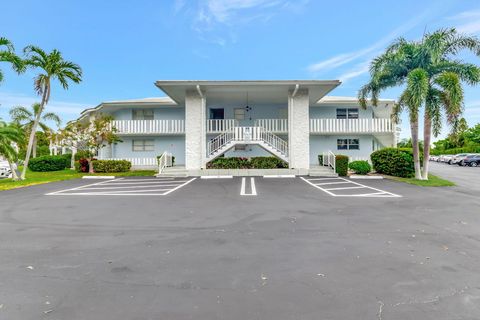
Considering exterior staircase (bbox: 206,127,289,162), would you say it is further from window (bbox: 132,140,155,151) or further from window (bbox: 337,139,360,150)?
window (bbox: 132,140,155,151)

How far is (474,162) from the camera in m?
27.8

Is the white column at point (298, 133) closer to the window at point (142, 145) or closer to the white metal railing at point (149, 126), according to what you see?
the white metal railing at point (149, 126)

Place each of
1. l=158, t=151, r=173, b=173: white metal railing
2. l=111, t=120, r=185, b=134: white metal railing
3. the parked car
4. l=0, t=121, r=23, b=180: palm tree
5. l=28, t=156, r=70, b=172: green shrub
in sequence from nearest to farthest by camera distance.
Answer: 1. l=0, t=121, r=23, b=180: palm tree
2. l=158, t=151, r=173, b=173: white metal railing
3. l=111, t=120, r=185, b=134: white metal railing
4. l=28, t=156, r=70, b=172: green shrub
5. the parked car

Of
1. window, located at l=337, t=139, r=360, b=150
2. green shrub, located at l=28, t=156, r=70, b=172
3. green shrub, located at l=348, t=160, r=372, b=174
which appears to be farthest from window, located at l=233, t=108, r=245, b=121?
green shrub, located at l=28, t=156, r=70, b=172

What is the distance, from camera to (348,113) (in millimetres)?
21484

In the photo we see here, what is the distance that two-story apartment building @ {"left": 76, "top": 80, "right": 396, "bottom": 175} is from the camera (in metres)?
16.7

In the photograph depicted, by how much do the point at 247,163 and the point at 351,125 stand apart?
9256 mm

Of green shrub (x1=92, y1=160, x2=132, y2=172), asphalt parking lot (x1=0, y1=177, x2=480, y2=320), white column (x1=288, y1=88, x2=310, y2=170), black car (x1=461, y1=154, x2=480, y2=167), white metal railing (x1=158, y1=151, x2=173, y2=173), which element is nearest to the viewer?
asphalt parking lot (x1=0, y1=177, x2=480, y2=320)

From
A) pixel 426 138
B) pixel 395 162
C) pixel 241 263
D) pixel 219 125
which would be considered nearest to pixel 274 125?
pixel 219 125

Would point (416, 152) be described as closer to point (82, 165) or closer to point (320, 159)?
point (320, 159)

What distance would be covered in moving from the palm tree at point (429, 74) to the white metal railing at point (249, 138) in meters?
7.07

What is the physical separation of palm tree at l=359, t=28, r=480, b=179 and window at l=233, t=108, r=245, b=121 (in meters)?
10.0

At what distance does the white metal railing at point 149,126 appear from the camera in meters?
20.2

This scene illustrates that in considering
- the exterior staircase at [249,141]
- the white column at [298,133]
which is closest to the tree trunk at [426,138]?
the white column at [298,133]
